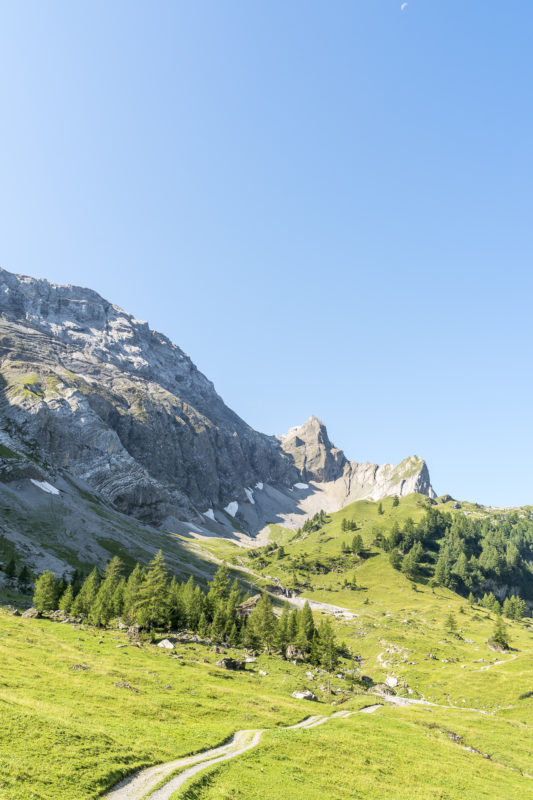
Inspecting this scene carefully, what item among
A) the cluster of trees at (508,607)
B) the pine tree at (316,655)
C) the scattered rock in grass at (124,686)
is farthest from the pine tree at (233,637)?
the cluster of trees at (508,607)

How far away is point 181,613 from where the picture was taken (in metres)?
93.4

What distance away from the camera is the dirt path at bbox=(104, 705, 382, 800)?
67.4ft

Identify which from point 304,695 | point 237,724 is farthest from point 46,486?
point 237,724

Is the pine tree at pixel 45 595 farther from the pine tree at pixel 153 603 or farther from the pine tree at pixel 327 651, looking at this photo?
the pine tree at pixel 327 651

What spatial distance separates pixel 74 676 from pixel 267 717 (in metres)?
21.4

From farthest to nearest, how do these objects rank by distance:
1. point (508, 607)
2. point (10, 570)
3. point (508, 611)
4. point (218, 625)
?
1. point (508, 607)
2. point (508, 611)
3. point (10, 570)
4. point (218, 625)

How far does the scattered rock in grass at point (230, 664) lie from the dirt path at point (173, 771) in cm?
3437

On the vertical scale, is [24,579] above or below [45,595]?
below

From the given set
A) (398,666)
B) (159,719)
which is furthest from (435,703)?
(159,719)

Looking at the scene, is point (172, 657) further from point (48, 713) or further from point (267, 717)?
point (48, 713)

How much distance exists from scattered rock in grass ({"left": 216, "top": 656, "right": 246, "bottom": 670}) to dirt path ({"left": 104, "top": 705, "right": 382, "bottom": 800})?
34.4 metres

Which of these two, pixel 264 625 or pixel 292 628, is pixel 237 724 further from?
pixel 292 628

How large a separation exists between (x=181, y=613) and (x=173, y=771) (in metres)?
76.0

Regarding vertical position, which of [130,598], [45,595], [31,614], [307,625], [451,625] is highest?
[307,625]
